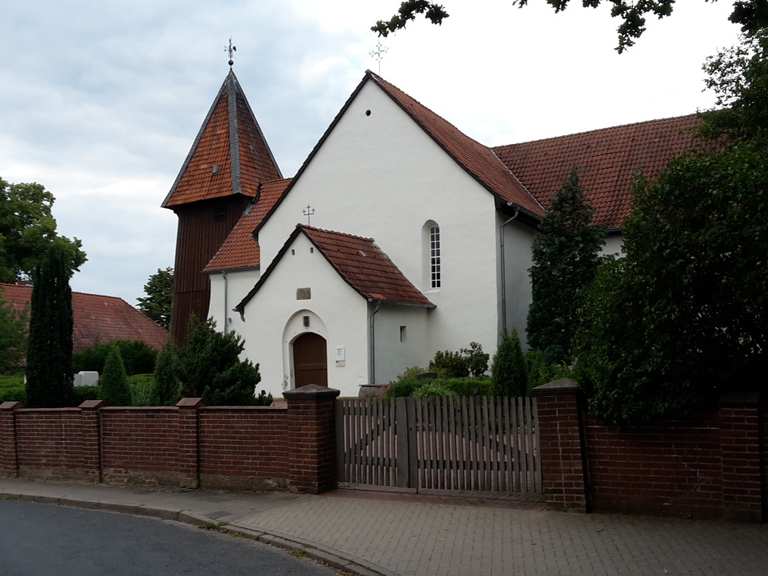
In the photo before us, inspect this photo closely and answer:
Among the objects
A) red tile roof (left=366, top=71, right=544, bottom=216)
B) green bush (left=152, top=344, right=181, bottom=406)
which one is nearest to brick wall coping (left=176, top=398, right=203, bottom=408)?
green bush (left=152, top=344, right=181, bottom=406)

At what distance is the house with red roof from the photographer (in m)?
21.6

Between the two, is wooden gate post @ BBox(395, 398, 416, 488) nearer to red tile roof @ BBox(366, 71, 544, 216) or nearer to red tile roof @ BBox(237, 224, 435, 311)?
red tile roof @ BBox(237, 224, 435, 311)

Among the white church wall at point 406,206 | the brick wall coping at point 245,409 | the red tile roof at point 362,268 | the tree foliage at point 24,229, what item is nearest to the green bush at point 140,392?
the red tile roof at point 362,268

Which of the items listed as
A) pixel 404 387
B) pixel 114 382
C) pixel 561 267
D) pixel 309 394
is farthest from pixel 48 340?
pixel 561 267

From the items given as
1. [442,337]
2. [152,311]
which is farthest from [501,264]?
[152,311]

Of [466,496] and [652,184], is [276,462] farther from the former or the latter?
[652,184]

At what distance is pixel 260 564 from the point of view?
25.5 ft

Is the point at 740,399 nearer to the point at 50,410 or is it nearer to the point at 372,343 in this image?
the point at 50,410

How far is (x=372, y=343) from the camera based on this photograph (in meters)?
20.9

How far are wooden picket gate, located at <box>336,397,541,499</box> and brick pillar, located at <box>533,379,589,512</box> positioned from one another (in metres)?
0.31

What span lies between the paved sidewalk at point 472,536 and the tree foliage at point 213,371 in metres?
3.26

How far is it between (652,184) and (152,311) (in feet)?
195

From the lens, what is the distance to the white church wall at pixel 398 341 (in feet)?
69.8

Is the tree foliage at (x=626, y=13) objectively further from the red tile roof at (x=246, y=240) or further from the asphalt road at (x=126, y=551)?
the red tile roof at (x=246, y=240)
